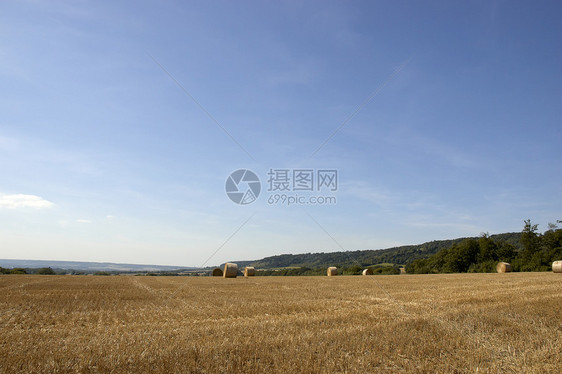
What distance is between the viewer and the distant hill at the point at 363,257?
9075 centimetres

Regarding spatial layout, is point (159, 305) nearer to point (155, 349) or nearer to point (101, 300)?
point (101, 300)

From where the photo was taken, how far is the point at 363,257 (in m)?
111

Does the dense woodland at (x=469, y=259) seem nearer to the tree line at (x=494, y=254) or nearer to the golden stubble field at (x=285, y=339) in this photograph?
the tree line at (x=494, y=254)

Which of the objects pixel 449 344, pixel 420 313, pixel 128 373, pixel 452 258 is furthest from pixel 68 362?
pixel 452 258

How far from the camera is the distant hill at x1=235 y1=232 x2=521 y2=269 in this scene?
90750 millimetres

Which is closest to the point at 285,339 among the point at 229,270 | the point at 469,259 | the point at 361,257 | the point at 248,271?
the point at 229,270

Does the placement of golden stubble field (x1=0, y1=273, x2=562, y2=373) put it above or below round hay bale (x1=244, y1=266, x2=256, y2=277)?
above

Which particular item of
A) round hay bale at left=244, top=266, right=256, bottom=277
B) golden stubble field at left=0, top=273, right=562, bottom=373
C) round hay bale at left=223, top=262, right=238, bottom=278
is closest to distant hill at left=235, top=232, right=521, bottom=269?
round hay bale at left=244, top=266, right=256, bottom=277

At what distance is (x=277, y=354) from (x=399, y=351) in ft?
7.51

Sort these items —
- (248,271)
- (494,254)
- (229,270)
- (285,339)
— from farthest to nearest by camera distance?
(494,254), (248,271), (229,270), (285,339)

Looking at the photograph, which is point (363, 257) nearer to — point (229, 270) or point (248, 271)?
point (248, 271)

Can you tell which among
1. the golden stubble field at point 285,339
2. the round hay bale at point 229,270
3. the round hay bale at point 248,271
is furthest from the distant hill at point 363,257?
the golden stubble field at point 285,339

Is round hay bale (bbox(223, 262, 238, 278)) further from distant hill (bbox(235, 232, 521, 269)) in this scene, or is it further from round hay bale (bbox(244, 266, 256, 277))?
distant hill (bbox(235, 232, 521, 269))

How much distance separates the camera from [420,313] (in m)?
10.3
